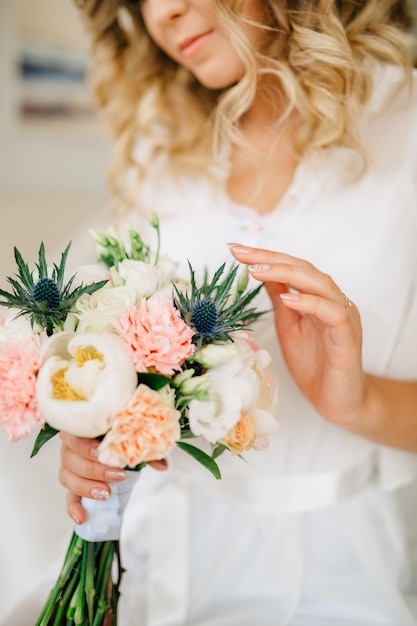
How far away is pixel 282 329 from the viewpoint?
2.92 ft

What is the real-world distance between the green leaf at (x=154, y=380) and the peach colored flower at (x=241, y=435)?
9 cm

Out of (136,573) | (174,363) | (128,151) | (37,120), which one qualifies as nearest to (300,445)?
(136,573)

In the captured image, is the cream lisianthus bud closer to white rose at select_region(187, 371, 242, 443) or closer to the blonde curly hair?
white rose at select_region(187, 371, 242, 443)

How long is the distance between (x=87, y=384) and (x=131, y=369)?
0.15 feet

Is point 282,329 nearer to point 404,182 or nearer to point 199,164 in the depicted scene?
point 404,182

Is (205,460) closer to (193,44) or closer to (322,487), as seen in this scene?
(322,487)

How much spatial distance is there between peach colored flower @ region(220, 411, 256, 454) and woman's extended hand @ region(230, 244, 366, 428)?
0.16 metres

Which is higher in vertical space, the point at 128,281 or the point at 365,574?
the point at 128,281

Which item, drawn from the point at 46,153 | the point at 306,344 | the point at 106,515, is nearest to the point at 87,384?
the point at 106,515

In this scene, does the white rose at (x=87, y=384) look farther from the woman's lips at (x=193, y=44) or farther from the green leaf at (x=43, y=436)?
the woman's lips at (x=193, y=44)

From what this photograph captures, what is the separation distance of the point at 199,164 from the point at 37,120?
134 centimetres

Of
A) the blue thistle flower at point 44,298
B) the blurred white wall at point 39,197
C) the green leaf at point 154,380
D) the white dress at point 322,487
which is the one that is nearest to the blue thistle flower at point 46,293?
the blue thistle flower at point 44,298

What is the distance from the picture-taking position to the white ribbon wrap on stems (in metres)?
0.74

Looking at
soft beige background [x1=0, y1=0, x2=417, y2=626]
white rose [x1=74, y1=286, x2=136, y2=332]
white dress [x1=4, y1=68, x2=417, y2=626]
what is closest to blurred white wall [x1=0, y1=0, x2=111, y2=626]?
soft beige background [x1=0, y1=0, x2=417, y2=626]
